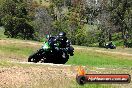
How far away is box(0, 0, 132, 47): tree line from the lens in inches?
3381

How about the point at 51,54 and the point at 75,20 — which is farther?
the point at 75,20

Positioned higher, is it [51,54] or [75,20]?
[51,54]

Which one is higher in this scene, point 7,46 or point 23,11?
point 7,46

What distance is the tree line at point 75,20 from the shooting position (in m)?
85.9

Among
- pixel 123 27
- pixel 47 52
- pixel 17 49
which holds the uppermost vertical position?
pixel 47 52

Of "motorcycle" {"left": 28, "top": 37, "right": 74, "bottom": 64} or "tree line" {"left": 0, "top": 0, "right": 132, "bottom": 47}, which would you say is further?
"tree line" {"left": 0, "top": 0, "right": 132, "bottom": 47}

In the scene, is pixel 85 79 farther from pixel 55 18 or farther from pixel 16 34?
pixel 55 18

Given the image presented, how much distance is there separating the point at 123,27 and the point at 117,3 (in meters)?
6.70

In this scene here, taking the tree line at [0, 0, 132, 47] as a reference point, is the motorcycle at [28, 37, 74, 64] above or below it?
above

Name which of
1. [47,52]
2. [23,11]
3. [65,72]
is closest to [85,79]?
[65,72]

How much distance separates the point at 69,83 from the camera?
15508 millimetres

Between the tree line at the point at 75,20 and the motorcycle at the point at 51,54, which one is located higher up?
the motorcycle at the point at 51,54

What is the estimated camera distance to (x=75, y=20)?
95.7m

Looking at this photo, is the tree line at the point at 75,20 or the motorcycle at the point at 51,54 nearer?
the motorcycle at the point at 51,54
